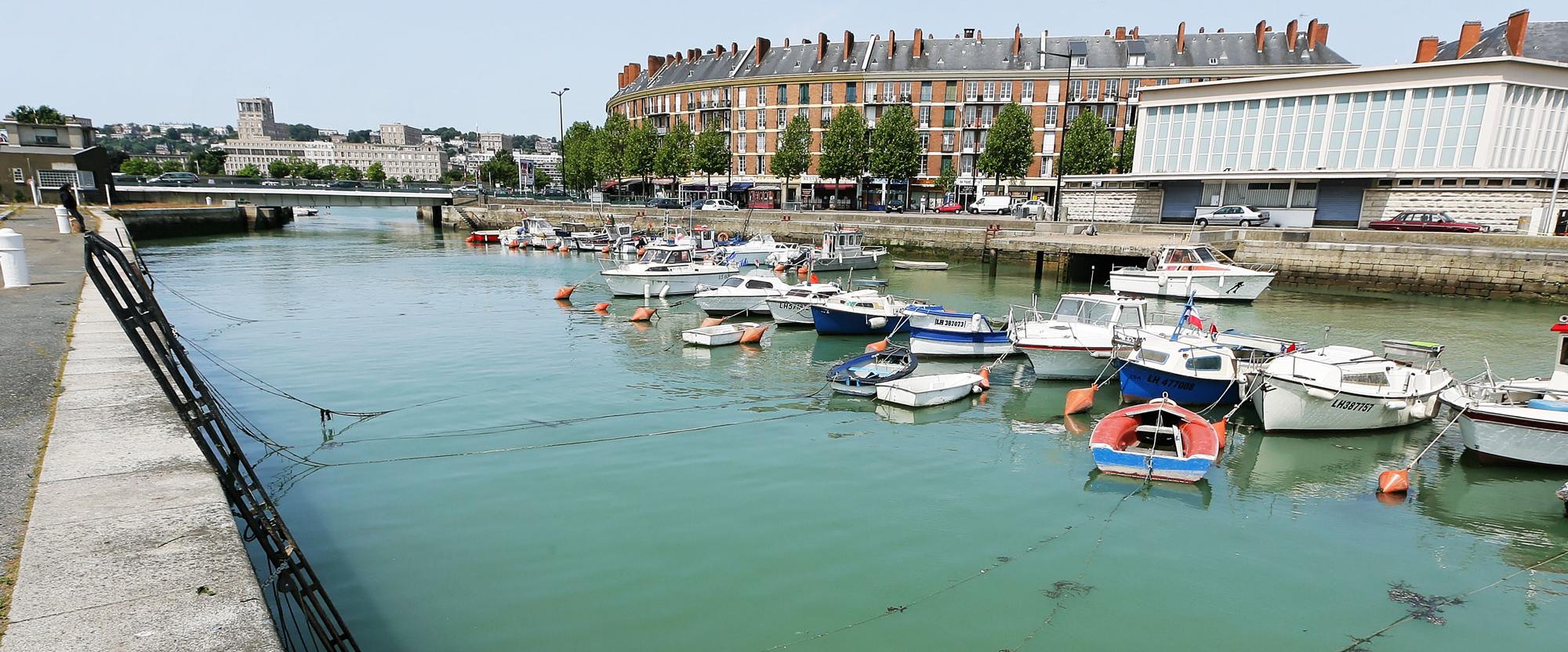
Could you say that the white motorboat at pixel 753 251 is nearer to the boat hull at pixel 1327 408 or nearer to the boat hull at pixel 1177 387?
the boat hull at pixel 1177 387

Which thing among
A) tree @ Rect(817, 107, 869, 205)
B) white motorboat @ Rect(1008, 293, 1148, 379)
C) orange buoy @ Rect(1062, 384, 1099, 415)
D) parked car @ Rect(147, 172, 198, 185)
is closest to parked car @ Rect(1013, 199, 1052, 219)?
tree @ Rect(817, 107, 869, 205)

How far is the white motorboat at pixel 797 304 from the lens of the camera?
28.3m

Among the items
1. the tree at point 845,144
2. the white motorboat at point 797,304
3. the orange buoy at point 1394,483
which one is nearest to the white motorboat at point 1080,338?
the orange buoy at point 1394,483

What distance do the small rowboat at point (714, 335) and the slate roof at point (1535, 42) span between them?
212ft

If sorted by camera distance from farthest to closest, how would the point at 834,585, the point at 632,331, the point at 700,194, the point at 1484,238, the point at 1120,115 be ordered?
the point at 700,194, the point at 1120,115, the point at 1484,238, the point at 632,331, the point at 834,585

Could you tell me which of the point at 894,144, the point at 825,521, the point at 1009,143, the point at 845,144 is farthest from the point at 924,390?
the point at 845,144

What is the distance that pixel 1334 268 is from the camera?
4019 cm

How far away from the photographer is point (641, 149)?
87375 mm

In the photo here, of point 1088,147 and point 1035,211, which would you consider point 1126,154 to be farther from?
point 1035,211

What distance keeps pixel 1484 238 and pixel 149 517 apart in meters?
50.6

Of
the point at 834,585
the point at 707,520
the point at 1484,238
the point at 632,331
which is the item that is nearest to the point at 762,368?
the point at 632,331

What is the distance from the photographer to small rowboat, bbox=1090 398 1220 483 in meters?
14.3

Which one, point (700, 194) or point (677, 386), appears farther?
point (700, 194)

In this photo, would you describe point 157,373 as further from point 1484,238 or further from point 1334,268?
point 1484,238
